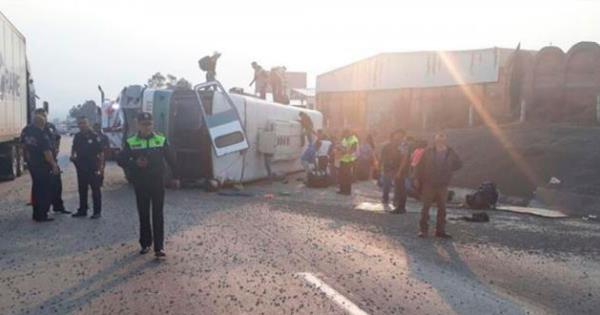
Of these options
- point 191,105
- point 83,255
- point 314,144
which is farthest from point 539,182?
point 83,255

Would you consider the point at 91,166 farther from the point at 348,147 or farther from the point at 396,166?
the point at 348,147

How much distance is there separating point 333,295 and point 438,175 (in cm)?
445

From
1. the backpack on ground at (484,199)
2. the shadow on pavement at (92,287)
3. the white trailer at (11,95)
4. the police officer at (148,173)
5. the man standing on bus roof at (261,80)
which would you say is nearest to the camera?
the shadow on pavement at (92,287)

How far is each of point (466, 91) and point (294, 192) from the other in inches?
955

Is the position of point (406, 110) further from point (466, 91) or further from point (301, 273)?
point (301, 273)

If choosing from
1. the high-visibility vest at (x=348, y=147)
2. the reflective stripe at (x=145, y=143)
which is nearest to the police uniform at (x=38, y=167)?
the reflective stripe at (x=145, y=143)

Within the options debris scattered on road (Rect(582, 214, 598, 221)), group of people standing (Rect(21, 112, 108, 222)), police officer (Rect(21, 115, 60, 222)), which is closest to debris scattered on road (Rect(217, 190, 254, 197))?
group of people standing (Rect(21, 112, 108, 222))

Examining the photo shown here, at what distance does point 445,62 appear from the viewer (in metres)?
41.7

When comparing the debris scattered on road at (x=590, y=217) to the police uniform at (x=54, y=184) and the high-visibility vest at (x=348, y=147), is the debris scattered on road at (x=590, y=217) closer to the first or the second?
the high-visibility vest at (x=348, y=147)

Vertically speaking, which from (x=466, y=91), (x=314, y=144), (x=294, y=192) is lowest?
(x=294, y=192)

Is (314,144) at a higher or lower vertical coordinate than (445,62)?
lower

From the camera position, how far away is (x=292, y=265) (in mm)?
7418

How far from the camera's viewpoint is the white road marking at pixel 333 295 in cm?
567

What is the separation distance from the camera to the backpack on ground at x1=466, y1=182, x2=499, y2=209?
13.9 metres
